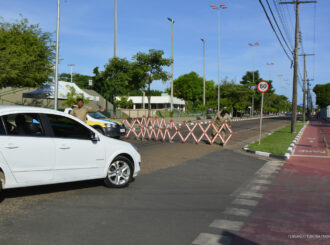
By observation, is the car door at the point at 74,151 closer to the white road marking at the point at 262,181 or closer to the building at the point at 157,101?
the white road marking at the point at 262,181

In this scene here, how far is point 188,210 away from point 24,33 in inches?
1017

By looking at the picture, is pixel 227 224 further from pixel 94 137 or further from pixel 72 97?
pixel 72 97

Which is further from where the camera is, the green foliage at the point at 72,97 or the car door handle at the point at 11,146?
the green foliage at the point at 72,97

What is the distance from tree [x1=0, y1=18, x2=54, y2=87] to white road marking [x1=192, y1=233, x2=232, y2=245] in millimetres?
21557

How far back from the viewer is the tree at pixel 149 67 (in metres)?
31.8

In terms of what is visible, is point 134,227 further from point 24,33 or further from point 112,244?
point 24,33

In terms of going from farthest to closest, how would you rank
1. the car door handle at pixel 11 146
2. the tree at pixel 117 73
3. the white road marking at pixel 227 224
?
the tree at pixel 117 73
the car door handle at pixel 11 146
the white road marking at pixel 227 224

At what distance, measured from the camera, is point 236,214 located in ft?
17.9

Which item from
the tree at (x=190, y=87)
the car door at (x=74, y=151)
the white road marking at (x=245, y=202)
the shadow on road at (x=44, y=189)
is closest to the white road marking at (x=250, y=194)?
the white road marking at (x=245, y=202)

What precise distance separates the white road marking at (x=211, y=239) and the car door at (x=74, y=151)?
8.87ft

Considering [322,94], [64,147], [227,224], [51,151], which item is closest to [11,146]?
[51,151]

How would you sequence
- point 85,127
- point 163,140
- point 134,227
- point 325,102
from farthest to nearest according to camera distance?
point 325,102 < point 163,140 < point 85,127 < point 134,227

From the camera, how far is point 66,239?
163 inches

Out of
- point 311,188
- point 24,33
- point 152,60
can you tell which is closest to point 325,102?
point 152,60
